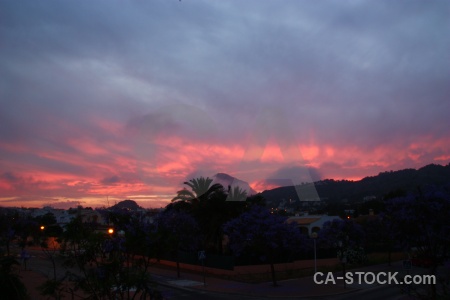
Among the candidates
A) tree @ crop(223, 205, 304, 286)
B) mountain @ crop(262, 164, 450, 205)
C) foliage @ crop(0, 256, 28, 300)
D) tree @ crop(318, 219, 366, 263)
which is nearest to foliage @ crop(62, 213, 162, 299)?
foliage @ crop(0, 256, 28, 300)

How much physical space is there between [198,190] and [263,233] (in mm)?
15448

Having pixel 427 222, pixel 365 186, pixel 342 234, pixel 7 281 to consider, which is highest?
pixel 365 186

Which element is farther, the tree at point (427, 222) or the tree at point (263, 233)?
the tree at point (263, 233)

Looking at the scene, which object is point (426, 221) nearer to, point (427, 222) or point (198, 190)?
point (427, 222)

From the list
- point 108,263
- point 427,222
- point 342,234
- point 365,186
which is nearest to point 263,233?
point 342,234

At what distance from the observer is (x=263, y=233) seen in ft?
89.6

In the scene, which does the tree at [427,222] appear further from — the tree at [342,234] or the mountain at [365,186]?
the mountain at [365,186]

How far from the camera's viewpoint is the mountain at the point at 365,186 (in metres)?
104

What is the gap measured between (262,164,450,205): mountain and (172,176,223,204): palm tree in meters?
57.4

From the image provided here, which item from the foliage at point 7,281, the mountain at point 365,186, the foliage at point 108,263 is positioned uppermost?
the mountain at point 365,186

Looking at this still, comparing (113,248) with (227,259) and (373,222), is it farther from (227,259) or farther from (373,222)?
(373,222)

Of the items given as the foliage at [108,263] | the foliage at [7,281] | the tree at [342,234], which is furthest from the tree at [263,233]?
the foliage at [108,263]

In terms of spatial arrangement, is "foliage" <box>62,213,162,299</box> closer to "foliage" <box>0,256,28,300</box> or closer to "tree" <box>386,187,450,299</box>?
"foliage" <box>0,256,28,300</box>

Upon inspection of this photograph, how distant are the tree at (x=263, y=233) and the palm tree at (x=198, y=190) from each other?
11801 millimetres
